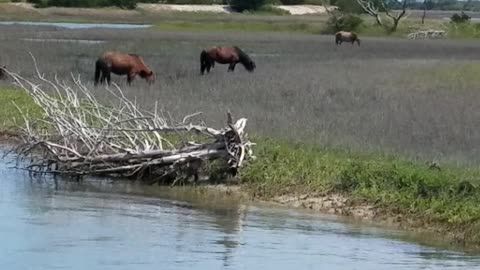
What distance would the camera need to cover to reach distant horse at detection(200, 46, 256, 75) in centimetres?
3206

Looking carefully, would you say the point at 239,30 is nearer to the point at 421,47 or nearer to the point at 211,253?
the point at 421,47

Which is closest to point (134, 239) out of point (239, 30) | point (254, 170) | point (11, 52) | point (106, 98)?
point (254, 170)

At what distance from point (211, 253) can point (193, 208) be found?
102 inches

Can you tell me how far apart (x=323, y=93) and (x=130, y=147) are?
9.44 m

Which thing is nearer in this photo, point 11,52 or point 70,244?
point 70,244

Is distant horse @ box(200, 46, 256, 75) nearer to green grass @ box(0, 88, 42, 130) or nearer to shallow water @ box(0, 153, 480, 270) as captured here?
green grass @ box(0, 88, 42, 130)

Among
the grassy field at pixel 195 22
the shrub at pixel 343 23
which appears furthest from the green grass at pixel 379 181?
the shrub at pixel 343 23

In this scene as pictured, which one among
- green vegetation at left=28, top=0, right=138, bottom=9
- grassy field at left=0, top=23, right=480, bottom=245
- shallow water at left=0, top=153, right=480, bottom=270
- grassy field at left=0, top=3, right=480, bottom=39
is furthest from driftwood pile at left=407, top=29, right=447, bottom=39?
shallow water at left=0, top=153, right=480, bottom=270

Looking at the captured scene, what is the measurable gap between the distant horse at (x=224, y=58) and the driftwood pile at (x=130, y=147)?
16.2 metres

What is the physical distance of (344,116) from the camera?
19938mm

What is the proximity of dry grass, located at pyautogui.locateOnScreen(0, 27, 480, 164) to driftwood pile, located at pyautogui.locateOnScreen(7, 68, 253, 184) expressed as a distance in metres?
2.18

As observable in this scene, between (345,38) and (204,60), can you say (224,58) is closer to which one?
(204,60)

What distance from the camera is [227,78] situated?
2891 centimetres

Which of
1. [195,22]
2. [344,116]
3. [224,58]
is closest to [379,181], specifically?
[344,116]
